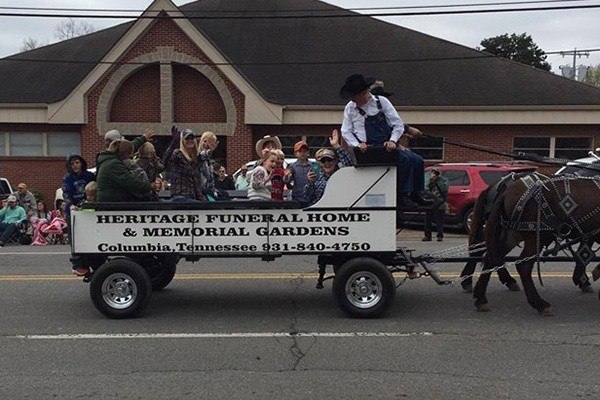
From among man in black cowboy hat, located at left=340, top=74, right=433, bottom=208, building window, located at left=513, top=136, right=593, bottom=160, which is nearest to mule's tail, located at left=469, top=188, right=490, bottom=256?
man in black cowboy hat, located at left=340, top=74, right=433, bottom=208

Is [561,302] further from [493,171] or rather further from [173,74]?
[173,74]

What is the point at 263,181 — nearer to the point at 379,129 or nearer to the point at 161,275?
the point at 379,129

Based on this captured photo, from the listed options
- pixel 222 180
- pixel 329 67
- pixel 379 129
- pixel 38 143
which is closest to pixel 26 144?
pixel 38 143

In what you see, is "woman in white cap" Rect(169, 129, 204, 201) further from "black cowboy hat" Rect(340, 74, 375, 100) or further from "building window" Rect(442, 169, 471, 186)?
"building window" Rect(442, 169, 471, 186)

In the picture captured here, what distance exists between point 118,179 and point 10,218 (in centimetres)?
894

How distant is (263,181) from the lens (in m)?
7.17

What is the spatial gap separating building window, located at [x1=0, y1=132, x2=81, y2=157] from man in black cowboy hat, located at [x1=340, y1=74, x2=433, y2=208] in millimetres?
17376

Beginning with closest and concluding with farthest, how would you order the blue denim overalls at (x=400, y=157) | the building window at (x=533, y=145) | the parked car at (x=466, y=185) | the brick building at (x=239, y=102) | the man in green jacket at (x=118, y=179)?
the blue denim overalls at (x=400, y=157)
the man in green jacket at (x=118, y=179)
the parked car at (x=466, y=185)
the brick building at (x=239, y=102)
the building window at (x=533, y=145)

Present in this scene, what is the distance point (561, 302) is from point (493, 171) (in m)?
8.33

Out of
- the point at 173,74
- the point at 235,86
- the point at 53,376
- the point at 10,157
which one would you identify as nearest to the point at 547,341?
the point at 53,376

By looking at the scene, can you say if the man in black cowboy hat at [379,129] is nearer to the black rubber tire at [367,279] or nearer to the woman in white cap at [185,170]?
the black rubber tire at [367,279]

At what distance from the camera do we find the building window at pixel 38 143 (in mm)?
21844

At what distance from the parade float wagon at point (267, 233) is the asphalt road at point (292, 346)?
0.40 metres

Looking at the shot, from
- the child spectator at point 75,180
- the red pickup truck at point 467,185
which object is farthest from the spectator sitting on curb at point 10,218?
the red pickup truck at point 467,185
